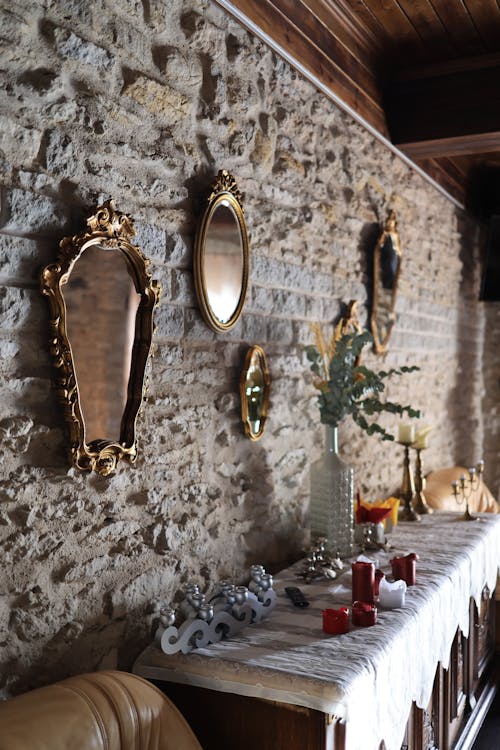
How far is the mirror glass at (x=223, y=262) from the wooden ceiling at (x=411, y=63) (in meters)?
0.86

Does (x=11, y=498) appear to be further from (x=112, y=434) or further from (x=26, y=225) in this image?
(x=26, y=225)

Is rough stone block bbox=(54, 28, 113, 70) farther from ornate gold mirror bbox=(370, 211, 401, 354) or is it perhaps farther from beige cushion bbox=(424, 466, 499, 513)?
beige cushion bbox=(424, 466, 499, 513)

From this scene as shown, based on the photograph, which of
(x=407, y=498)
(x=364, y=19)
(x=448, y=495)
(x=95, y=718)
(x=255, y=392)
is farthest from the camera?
(x=448, y=495)

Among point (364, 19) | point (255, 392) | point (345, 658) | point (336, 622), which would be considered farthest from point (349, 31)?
point (345, 658)

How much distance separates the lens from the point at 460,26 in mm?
3516

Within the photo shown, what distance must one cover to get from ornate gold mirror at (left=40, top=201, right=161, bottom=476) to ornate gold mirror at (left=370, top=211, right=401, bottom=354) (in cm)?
200

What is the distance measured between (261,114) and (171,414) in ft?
4.00

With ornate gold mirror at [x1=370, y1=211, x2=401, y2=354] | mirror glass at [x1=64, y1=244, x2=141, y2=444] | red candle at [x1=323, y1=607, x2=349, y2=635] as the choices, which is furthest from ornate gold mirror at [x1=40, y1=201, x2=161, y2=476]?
ornate gold mirror at [x1=370, y1=211, x2=401, y2=354]

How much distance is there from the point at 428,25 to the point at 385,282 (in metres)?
1.25

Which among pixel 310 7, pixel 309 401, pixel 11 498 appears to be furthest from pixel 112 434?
pixel 310 7

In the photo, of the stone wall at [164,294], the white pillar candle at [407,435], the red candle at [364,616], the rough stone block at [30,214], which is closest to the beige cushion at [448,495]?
the white pillar candle at [407,435]

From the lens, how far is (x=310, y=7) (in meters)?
3.09

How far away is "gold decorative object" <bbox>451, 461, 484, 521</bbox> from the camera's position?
11.9ft

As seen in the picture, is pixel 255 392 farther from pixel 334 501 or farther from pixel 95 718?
pixel 95 718
